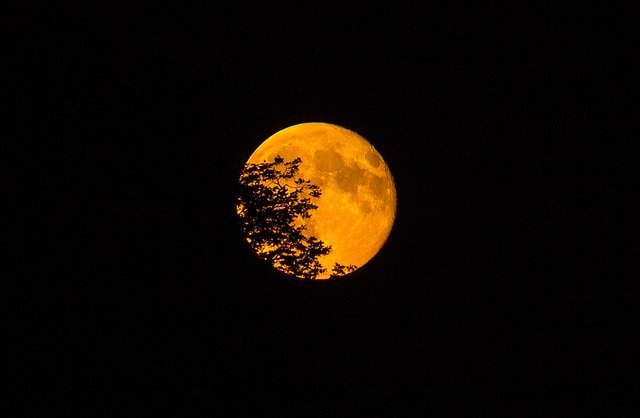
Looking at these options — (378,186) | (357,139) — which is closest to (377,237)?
(378,186)

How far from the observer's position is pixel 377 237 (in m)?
7.73

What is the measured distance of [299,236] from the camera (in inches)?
262

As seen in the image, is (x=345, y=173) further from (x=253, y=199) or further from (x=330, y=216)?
(x=253, y=199)

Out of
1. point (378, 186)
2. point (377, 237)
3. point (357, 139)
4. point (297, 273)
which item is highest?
point (357, 139)

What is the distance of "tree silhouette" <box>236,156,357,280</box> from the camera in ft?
21.5

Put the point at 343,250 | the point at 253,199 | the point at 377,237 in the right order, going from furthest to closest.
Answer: the point at 377,237
the point at 343,250
the point at 253,199

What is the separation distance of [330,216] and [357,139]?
152 cm

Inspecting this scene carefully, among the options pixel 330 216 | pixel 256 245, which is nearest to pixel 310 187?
pixel 330 216

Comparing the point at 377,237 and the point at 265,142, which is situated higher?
the point at 265,142

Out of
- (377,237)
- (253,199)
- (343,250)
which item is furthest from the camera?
(377,237)

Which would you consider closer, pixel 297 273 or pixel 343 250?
pixel 297 273

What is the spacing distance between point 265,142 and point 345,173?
1277 mm

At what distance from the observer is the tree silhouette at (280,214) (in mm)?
6566

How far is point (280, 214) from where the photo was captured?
21.5 feet
